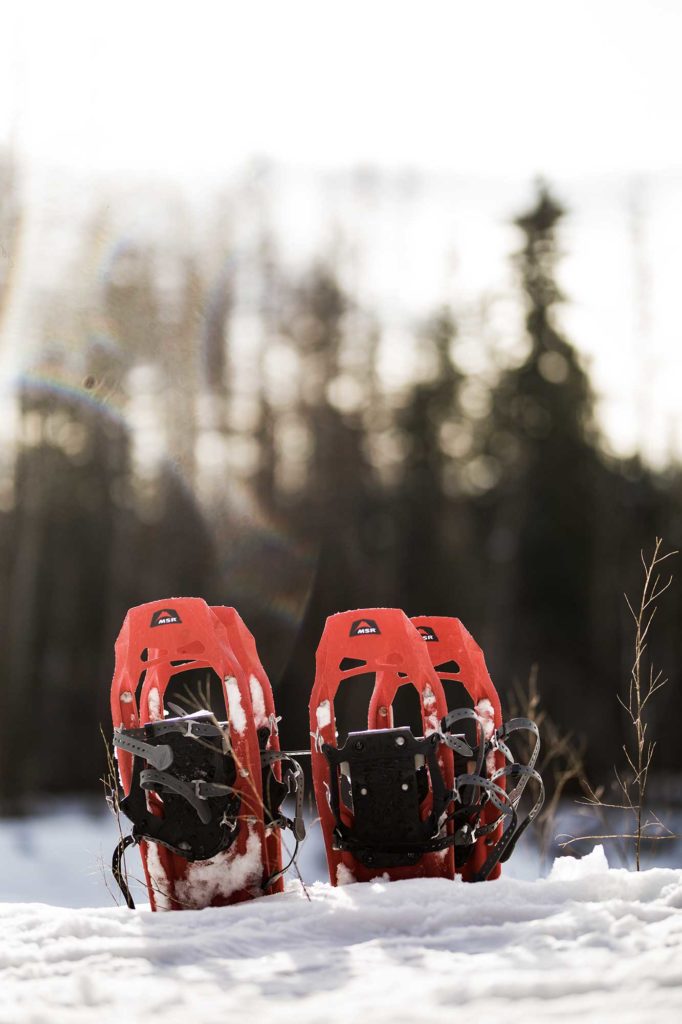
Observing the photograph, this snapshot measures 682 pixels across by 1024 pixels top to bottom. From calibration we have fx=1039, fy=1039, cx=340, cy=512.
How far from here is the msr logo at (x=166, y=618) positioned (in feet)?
11.6

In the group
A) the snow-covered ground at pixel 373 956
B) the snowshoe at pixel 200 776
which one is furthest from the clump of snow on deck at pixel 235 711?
the snow-covered ground at pixel 373 956

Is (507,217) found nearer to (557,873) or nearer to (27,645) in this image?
(27,645)

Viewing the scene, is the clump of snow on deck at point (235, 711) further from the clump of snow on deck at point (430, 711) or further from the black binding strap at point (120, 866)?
the clump of snow on deck at point (430, 711)

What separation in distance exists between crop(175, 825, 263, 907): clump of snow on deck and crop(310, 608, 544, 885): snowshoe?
335 mm

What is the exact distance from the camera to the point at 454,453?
21.2 meters

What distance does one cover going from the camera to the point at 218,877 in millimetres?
3436

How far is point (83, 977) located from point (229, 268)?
15384mm

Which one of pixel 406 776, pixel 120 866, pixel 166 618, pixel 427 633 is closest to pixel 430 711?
pixel 406 776

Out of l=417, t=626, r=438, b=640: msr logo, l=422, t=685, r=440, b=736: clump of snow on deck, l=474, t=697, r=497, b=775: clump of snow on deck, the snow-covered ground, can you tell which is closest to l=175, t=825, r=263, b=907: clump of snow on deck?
the snow-covered ground

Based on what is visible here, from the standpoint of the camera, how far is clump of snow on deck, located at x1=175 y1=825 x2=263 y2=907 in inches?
135

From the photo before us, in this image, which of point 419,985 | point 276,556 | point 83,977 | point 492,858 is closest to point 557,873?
point 492,858

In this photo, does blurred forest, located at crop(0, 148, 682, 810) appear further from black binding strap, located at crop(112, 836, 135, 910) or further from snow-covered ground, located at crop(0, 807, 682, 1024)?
snow-covered ground, located at crop(0, 807, 682, 1024)

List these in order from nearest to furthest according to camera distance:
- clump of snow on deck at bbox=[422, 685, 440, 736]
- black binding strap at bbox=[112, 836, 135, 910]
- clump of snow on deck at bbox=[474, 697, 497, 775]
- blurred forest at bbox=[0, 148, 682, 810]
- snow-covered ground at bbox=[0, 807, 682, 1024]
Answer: snow-covered ground at bbox=[0, 807, 682, 1024], black binding strap at bbox=[112, 836, 135, 910], clump of snow on deck at bbox=[422, 685, 440, 736], clump of snow on deck at bbox=[474, 697, 497, 775], blurred forest at bbox=[0, 148, 682, 810]

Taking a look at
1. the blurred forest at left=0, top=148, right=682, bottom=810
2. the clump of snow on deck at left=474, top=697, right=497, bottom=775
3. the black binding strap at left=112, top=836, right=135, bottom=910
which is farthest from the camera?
the blurred forest at left=0, top=148, right=682, bottom=810
